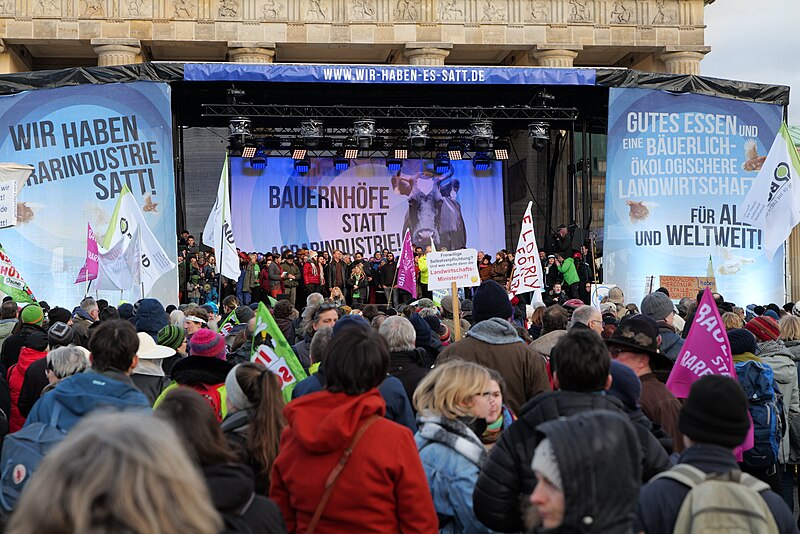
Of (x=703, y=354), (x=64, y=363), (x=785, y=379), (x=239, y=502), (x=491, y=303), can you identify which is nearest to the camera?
(x=239, y=502)

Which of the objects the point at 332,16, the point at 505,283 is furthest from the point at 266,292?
the point at 332,16

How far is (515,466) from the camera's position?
4.12 m

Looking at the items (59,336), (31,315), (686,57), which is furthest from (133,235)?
(686,57)

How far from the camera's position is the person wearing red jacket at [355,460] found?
3988 millimetres

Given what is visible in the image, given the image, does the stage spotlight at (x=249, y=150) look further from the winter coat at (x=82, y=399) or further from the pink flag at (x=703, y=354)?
the winter coat at (x=82, y=399)

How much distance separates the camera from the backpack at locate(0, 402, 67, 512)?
182 inches

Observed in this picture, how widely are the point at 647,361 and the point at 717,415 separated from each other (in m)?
2.16

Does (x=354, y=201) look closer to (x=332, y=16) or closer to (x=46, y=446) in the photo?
(x=332, y=16)

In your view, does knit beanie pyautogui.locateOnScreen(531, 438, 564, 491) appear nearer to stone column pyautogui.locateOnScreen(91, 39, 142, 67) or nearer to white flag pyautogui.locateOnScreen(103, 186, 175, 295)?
white flag pyautogui.locateOnScreen(103, 186, 175, 295)

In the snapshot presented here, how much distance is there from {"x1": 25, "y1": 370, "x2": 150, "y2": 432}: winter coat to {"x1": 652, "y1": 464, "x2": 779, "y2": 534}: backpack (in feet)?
7.66

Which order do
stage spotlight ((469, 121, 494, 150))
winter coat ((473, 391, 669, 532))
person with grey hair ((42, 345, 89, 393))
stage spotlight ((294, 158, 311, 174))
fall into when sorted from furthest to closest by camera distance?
stage spotlight ((294, 158, 311, 174))
stage spotlight ((469, 121, 494, 150))
person with grey hair ((42, 345, 89, 393))
winter coat ((473, 391, 669, 532))

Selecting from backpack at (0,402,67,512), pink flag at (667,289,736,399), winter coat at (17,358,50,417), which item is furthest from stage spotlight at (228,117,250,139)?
backpack at (0,402,67,512)

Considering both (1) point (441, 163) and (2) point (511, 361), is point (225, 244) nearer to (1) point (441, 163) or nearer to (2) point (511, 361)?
(1) point (441, 163)

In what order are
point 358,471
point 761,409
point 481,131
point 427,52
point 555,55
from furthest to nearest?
1. point 555,55
2. point 427,52
3. point 481,131
4. point 761,409
5. point 358,471
